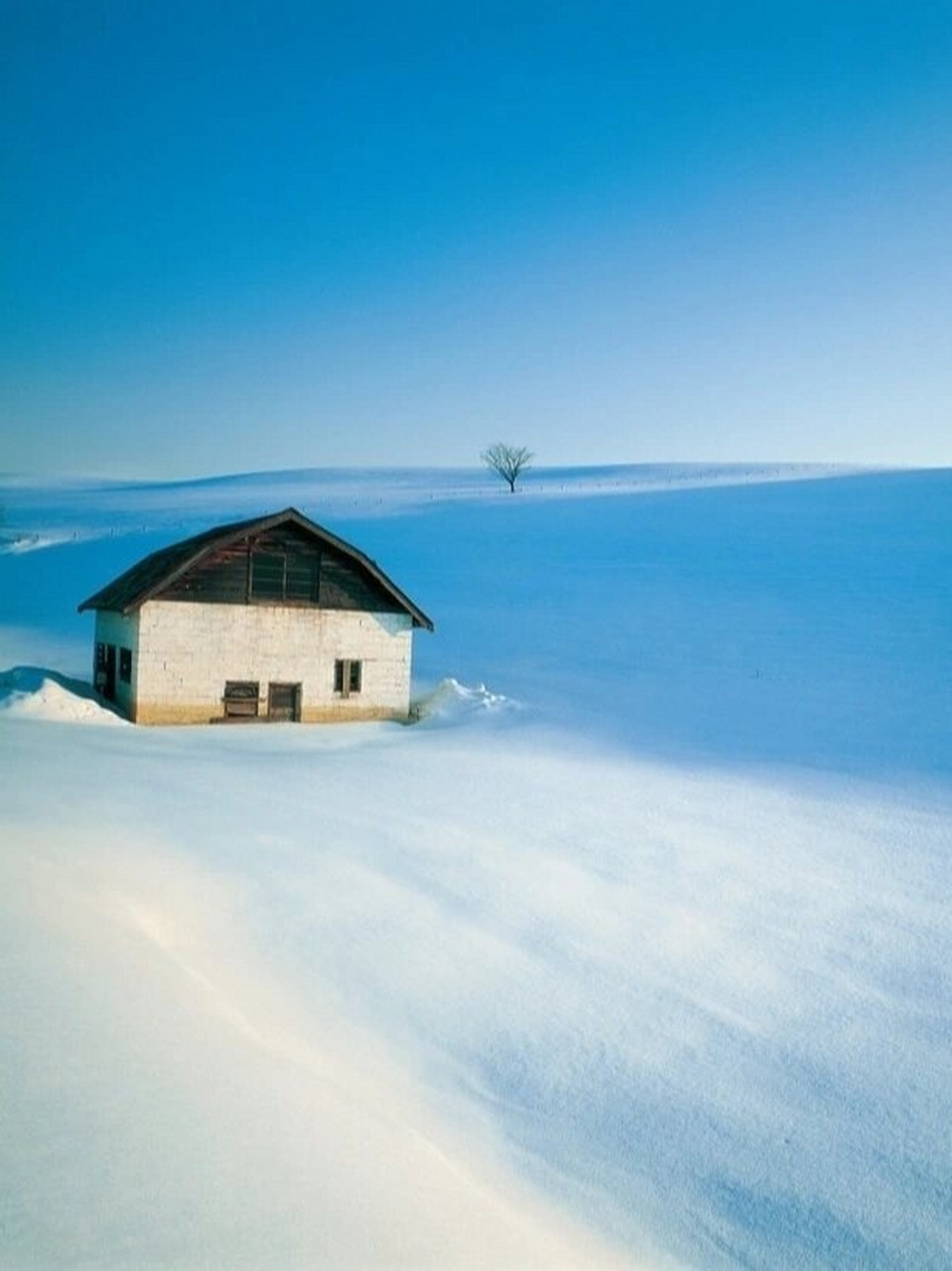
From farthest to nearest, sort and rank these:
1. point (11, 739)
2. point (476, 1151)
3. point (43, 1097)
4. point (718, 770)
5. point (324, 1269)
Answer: point (718, 770)
point (11, 739)
point (476, 1151)
point (43, 1097)
point (324, 1269)

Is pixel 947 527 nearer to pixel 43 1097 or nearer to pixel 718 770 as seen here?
pixel 718 770

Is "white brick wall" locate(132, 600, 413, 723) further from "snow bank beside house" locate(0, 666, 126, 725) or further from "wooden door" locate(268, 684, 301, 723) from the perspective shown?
"snow bank beside house" locate(0, 666, 126, 725)

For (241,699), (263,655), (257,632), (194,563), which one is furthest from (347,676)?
(194,563)

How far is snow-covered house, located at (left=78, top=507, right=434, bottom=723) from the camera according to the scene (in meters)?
26.4

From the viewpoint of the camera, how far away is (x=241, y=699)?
1075 inches

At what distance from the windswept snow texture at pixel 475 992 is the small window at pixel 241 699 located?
1.34 meters

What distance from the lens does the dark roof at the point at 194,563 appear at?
2614cm

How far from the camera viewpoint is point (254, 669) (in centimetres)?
2745

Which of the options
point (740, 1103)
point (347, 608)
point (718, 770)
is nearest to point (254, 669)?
point (347, 608)

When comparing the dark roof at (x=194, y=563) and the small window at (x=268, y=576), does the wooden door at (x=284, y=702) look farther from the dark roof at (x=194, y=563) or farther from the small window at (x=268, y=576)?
the dark roof at (x=194, y=563)

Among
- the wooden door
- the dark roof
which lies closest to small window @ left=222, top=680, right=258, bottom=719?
the wooden door

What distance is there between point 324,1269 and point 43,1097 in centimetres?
217

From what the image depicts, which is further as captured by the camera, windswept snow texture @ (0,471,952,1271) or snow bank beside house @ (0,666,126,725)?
snow bank beside house @ (0,666,126,725)

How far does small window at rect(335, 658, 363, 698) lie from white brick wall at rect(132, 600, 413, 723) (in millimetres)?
155
